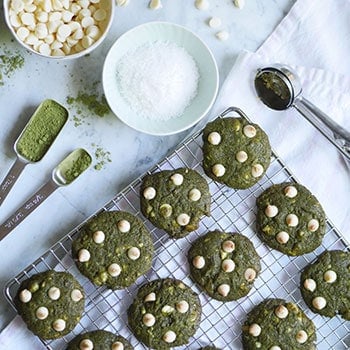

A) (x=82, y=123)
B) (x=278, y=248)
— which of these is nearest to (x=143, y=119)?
(x=82, y=123)

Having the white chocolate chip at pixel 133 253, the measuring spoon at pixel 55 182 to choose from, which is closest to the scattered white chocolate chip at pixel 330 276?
the white chocolate chip at pixel 133 253

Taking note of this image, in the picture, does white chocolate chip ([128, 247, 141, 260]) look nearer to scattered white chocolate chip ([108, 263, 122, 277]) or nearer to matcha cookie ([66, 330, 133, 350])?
scattered white chocolate chip ([108, 263, 122, 277])

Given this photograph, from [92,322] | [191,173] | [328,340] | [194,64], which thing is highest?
[194,64]

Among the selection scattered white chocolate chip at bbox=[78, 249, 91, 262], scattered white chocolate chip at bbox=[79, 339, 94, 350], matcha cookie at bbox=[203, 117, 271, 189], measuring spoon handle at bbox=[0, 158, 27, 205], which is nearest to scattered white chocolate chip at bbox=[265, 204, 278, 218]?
matcha cookie at bbox=[203, 117, 271, 189]

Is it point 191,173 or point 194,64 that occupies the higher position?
point 194,64

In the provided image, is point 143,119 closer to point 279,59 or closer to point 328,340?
point 279,59

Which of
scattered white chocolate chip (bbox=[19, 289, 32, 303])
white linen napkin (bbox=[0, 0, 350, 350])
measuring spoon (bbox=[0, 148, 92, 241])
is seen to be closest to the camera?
scattered white chocolate chip (bbox=[19, 289, 32, 303])
